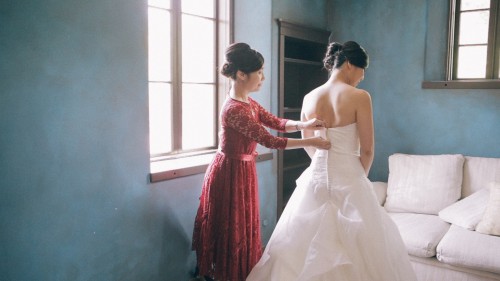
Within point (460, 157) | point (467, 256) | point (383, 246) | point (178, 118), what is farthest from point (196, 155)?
point (460, 157)

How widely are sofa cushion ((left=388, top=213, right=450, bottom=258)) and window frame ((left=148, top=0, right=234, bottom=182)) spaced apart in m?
1.46

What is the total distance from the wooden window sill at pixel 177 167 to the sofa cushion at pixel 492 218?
1880 mm

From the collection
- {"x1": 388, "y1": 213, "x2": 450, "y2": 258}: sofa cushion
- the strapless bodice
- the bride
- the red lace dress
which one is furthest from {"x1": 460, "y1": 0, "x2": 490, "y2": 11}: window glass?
the red lace dress

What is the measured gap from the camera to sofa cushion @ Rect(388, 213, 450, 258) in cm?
282

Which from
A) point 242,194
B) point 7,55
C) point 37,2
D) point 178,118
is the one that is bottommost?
point 242,194

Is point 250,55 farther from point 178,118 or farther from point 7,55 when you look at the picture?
point 7,55

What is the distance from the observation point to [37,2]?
1.89 m

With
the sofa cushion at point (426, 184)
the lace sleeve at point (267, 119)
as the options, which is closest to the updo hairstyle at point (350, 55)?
the lace sleeve at point (267, 119)

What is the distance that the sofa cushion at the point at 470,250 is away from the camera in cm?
256

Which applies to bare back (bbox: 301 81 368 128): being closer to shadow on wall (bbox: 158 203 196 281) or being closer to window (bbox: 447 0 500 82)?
shadow on wall (bbox: 158 203 196 281)

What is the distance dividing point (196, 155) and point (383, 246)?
1.43 meters

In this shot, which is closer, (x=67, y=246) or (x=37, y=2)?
(x=37, y=2)

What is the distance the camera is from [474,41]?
3674 millimetres

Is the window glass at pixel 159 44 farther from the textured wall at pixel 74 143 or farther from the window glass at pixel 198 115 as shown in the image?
the textured wall at pixel 74 143
